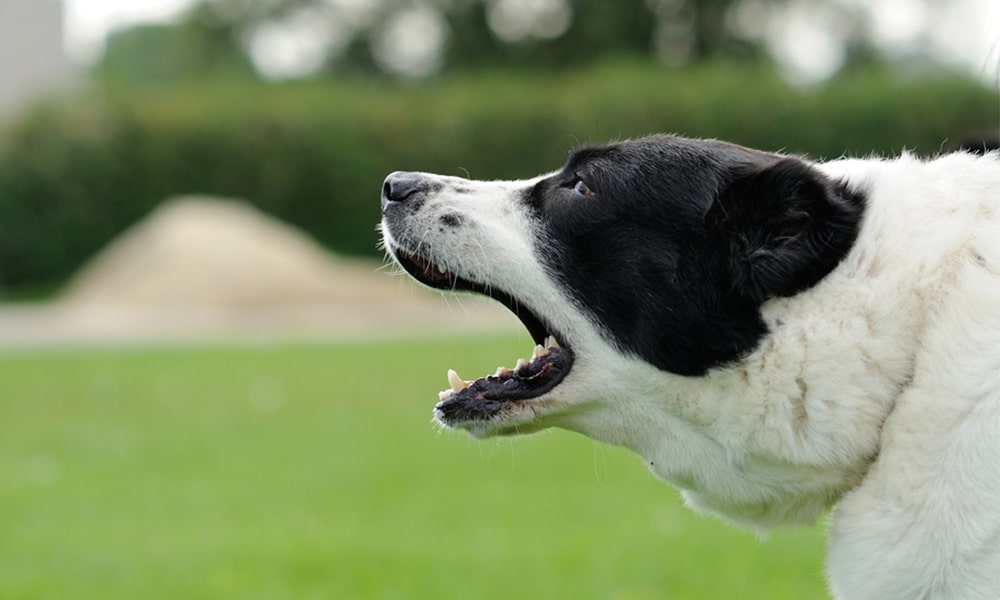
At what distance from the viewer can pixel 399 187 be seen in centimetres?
366

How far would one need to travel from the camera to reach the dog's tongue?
3.41 meters

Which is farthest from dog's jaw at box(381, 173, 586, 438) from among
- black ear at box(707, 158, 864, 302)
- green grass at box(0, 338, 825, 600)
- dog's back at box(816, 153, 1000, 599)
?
dog's back at box(816, 153, 1000, 599)

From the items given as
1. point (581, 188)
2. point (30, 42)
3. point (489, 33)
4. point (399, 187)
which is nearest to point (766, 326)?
point (581, 188)

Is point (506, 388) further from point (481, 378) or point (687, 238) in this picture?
point (687, 238)

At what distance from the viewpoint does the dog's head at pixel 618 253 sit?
314 centimetres

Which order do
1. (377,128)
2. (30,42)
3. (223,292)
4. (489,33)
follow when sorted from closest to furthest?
(223,292)
(377,128)
(30,42)
(489,33)

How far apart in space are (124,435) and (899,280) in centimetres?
807

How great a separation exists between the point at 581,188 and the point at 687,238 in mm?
415

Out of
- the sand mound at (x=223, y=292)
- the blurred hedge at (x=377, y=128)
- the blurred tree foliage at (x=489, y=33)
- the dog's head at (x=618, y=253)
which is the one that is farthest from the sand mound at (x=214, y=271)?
the dog's head at (x=618, y=253)

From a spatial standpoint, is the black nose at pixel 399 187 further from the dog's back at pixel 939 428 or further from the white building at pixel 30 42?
the white building at pixel 30 42

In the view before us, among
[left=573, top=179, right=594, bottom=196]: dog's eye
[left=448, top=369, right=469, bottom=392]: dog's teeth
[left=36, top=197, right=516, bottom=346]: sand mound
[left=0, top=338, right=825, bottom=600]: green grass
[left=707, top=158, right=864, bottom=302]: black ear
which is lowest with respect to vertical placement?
[left=36, top=197, right=516, bottom=346]: sand mound

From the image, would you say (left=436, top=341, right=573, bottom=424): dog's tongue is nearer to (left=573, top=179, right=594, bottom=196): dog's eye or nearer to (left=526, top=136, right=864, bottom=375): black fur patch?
(left=526, top=136, right=864, bottom=375): black fur patch

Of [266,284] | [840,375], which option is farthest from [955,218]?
[266,284]

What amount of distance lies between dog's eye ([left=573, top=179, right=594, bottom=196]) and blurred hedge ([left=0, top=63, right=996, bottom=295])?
21.1 metres
